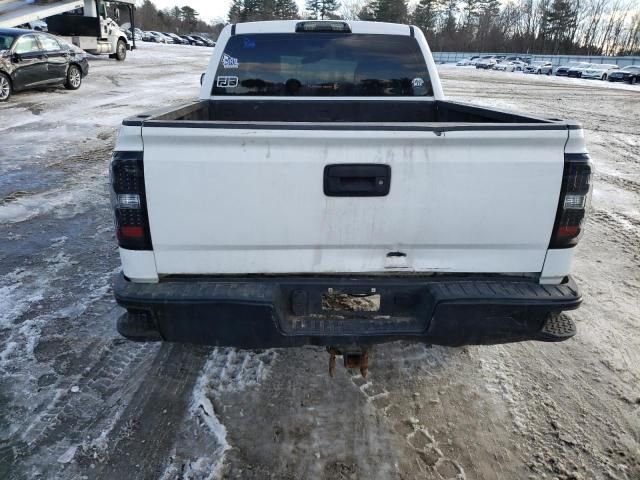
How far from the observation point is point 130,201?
7.56 feet

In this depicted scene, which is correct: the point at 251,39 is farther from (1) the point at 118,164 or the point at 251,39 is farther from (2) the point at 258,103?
(1) the point at 118,164

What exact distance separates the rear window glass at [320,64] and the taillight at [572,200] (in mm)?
2181

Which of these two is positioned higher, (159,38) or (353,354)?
(159,38)

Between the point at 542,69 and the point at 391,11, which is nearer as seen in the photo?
the point at 542,69

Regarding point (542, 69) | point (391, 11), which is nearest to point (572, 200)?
point (542, 69)

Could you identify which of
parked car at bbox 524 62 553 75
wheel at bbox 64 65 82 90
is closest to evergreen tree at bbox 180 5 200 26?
parked car at bbox 524 62 553 75

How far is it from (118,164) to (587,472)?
2.79 m

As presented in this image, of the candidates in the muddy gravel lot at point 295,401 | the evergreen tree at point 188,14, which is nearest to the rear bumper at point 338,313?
the muddy gravel lot at point 295,401

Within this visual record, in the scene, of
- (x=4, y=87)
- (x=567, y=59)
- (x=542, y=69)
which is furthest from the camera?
(x=567, y=59)

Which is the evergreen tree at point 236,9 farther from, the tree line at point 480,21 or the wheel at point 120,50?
the wheel at point 120,50

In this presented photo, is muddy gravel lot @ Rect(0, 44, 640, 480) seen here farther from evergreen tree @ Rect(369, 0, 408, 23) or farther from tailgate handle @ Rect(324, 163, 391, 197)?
evergreen tree @ Rect(369, 0, 408, 23)

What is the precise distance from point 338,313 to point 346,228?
0.47 meters

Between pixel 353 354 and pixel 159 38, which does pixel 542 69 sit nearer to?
pixel 159 38

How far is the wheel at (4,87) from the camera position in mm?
12906
